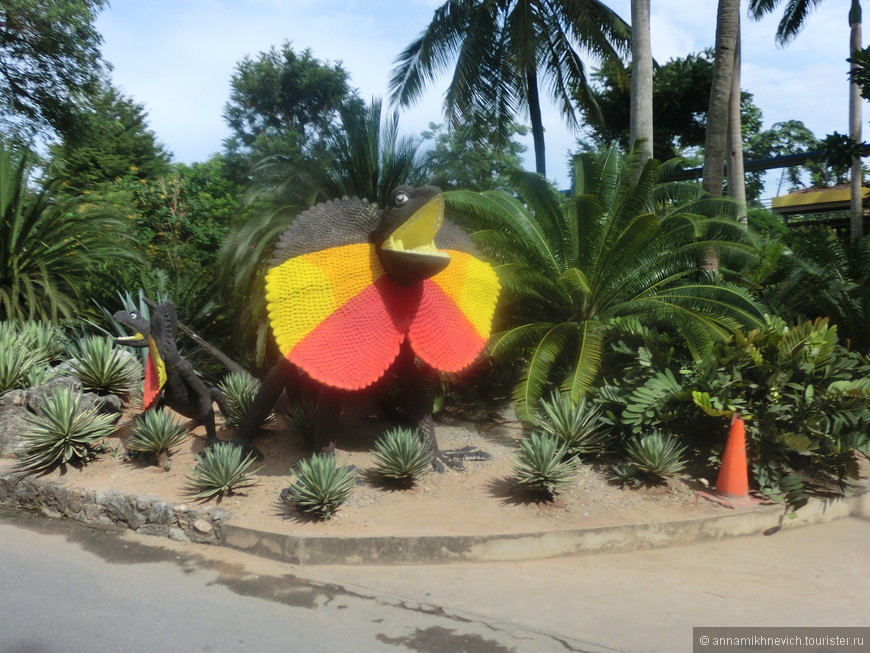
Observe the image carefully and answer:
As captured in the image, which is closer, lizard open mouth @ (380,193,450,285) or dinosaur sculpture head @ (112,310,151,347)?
lizard open mouth @ (380,193,450,285)

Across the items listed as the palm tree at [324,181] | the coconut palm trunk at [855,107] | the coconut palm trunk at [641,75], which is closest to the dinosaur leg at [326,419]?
the palm tree at [324,181]

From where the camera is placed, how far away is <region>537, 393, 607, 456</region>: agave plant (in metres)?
5.69

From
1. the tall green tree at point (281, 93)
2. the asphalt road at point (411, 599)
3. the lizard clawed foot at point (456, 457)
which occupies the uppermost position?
the tall green tree at point (281, 93)

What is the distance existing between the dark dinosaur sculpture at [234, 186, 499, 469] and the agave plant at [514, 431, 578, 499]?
2.58ft

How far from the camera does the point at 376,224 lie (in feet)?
18.0

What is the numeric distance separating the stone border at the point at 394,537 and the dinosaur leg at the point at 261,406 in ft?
3.20

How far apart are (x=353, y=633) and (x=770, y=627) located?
7.10 ft

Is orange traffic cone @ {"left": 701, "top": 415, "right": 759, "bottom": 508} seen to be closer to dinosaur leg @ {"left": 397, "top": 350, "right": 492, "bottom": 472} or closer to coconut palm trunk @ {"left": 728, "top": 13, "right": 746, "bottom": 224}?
dinosaur leg @ {"left": 397, "top": 350, "right": 492, "bottom": 472}

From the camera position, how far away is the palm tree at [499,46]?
14672 millimetres

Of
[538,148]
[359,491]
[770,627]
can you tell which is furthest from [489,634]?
[538,148]

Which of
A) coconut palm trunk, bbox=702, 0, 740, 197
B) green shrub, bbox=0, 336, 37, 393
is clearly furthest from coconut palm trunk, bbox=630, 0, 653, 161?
green shrub, bbox=0, 336, 37, 393

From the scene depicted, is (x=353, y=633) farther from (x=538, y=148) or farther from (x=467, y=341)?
(x=538, y=148)

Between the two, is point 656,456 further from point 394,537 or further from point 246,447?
point 246,447

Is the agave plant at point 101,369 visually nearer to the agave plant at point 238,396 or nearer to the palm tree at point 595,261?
the agave plant at point 238,396
